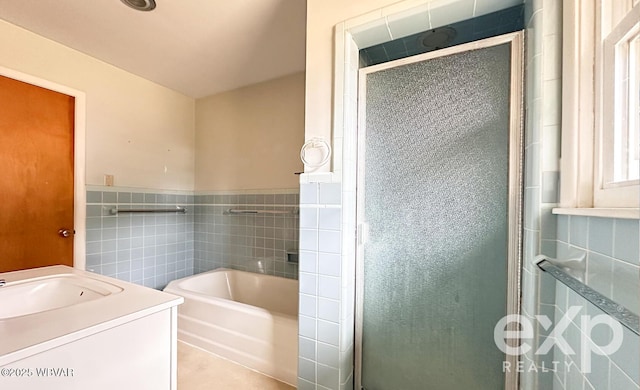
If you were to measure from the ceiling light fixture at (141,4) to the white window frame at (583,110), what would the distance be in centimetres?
195

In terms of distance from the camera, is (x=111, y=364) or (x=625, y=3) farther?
(x=111, y=364)

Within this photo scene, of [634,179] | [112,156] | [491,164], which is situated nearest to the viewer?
[634,179]

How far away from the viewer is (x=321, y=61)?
131 cm

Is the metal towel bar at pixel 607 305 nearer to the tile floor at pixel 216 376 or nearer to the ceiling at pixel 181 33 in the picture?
the tile floor at pixel 216 376

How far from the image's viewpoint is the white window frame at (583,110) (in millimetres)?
729

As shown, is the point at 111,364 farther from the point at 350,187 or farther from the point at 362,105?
the point at 362,105

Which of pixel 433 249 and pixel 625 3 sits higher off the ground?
pixel 625 3

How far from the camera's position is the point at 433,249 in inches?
47.4

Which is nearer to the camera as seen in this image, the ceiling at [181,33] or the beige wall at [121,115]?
the ceiling at [181,33]

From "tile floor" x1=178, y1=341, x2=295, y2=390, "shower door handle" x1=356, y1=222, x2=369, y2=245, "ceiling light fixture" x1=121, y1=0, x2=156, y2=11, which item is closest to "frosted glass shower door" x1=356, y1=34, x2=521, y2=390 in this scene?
"shower door handle" x1=356, y1=222, x2=369, y2=245

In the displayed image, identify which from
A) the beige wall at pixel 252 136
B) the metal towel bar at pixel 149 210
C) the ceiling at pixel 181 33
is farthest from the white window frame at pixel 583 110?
the metal towel bar at pixel 149 210

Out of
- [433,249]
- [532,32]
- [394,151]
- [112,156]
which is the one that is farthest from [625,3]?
[112,156]

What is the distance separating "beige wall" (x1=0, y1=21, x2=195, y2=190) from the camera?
1812 millimetres

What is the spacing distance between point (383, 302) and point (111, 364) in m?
1.10
